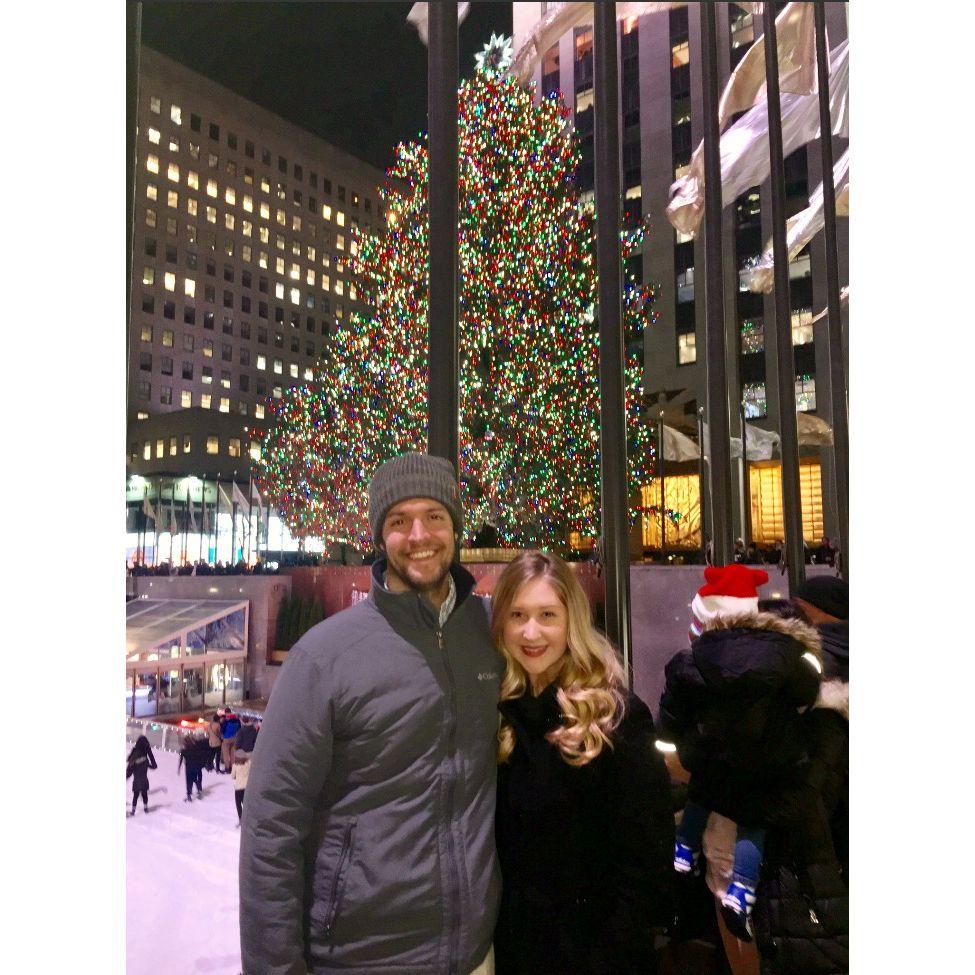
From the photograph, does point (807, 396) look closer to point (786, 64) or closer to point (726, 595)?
point (786, 64)

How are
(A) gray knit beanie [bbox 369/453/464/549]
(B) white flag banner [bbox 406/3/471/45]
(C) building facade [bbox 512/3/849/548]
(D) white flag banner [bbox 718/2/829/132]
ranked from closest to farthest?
(A) gray knit beanie [bbox 369/453/464/549] → (B) white flag banner [bbox 406/3/471/45] → (D) white flag banner [bbox 718/2/829/132] → (C) building facade [bbox 512/3/849/548]

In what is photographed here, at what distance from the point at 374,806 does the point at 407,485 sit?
0.79 metres

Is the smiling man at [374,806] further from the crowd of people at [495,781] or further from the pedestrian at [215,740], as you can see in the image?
the pedestrian at [215,740]

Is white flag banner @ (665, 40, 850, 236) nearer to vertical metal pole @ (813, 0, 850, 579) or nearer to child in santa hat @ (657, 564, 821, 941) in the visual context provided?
vertical metal pole @ (813, 0, 850, 579)

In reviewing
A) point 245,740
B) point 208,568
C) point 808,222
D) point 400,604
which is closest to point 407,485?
point 400,604

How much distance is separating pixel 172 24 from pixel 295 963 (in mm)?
3219

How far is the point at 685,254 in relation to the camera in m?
11.9

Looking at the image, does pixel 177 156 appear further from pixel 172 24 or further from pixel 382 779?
pixel 382 779

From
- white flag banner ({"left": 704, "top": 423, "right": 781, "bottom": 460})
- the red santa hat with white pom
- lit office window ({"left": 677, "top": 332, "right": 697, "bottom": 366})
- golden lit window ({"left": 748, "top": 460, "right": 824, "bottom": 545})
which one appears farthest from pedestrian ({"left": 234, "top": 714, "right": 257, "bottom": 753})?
lit office window ({"left": 677, "top": 332, "right": 697, "bottom": 366})

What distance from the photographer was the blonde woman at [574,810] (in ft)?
5.52

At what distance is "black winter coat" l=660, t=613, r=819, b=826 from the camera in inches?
74.2

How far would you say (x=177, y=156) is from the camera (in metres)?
2.84

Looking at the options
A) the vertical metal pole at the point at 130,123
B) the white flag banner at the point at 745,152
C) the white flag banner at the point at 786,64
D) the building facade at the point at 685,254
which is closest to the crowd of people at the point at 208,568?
the vertical metal pole at the point at 130,123
